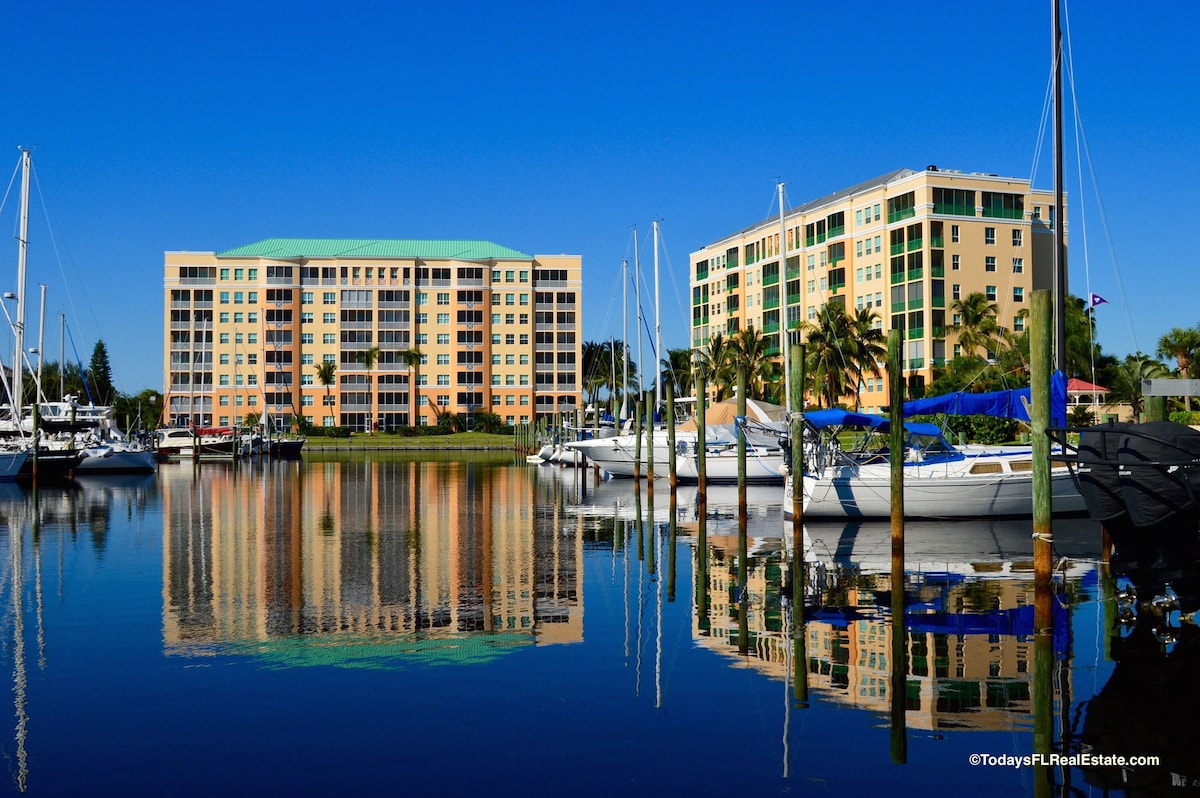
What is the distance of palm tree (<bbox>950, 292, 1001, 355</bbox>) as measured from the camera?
87562 millimetres

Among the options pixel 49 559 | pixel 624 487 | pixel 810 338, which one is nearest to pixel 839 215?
pixel 810 338

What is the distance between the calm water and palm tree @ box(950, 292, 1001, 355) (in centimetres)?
6139

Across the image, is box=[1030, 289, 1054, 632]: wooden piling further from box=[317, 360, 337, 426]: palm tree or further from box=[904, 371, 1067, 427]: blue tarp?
box=[317, 360, 337, 426]: palm tree

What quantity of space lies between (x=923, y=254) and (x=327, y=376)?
84.0 m

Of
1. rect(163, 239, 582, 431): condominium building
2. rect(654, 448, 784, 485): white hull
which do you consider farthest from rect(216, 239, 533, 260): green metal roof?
rect(654, 448, 784, 485): white hull

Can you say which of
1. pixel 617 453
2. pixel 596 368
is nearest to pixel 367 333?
pixel 596 368

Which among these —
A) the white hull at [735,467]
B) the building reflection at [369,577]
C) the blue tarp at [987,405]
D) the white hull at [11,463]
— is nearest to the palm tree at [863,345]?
the white hull at [735,467]

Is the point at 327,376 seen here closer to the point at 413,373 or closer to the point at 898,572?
the point at 413,373

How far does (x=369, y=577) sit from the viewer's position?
2384 cm

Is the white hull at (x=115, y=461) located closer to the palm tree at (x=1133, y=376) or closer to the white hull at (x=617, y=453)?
the white hull at (x=617, y=453)

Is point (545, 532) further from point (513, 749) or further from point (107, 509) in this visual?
point (513, 749)

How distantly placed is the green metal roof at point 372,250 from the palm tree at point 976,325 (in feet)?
262

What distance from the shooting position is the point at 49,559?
27.4 meters

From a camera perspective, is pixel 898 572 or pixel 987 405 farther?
pixel 987 405
